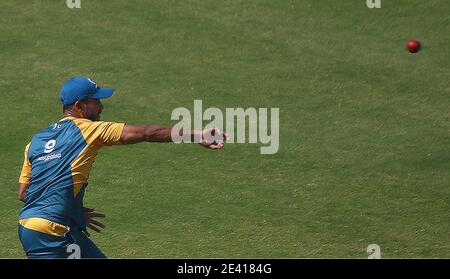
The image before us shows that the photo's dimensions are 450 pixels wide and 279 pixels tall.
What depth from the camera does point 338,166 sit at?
57.6 feet

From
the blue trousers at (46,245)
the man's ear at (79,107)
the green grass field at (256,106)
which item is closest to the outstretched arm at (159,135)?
the man's ear at (79,107)

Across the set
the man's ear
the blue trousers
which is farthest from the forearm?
the blue trousers

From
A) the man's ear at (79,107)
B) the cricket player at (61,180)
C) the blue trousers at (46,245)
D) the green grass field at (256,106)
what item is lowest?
the blue trousers at (46,245)

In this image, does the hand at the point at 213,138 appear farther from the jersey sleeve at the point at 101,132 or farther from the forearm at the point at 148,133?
the jersey sleeve at the point at 101,132

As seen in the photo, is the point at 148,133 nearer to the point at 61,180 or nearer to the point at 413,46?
the point at 61,180

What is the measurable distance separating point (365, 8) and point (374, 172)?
222 inches

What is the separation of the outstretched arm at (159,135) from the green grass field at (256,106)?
12.2 feet

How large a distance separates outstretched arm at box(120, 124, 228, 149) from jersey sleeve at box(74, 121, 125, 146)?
0.28ft

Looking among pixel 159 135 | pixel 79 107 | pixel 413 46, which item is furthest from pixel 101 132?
pixel 413 46

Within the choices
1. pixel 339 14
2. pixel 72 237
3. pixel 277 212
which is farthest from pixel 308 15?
pixel 72 237

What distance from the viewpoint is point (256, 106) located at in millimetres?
19312

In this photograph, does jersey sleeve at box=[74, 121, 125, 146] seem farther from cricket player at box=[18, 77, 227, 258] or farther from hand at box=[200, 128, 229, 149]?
hand at box=[200, 128, 229, 149]

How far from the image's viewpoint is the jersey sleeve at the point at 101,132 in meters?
11.7

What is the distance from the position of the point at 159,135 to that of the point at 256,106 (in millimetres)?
7890
